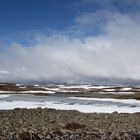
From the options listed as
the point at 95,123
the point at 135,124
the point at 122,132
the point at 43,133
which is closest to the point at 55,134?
the point at 43,133

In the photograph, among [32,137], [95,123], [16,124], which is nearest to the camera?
[32,137]

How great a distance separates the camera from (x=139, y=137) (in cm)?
1883

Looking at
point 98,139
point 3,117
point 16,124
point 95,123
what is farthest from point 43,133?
point 3,117

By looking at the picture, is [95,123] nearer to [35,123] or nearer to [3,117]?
[35,123]

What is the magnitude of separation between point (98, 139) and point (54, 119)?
757 cm

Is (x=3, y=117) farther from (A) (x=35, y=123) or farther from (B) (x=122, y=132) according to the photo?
(B) (x=122, y=132)

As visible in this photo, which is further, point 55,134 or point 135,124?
point 135,124

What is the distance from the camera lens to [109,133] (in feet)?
62.6

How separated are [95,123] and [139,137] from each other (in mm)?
5221

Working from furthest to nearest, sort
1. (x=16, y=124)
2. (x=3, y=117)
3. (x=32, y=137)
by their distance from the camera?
(x=3, y=117)
(x=16, y=124)
(x=32, y=137)

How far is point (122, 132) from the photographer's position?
1936cm

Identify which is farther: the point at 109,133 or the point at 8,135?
the point at 109,133

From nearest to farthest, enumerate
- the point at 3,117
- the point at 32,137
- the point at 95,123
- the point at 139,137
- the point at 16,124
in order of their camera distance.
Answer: the point at 32,137 → the point at 139,137 → the point at 16,124 → the point at 95,123 → the point at 3,117

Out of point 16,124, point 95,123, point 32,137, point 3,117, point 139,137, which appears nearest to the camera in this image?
point 32,137
